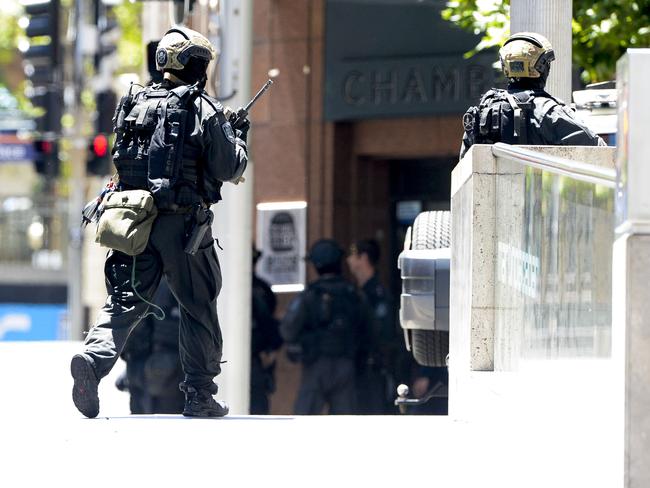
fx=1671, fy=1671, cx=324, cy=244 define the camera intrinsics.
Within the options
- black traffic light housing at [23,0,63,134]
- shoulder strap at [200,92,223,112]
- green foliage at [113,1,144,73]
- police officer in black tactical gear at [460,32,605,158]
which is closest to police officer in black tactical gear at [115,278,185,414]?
shoulder strap at [200,92,223,112]

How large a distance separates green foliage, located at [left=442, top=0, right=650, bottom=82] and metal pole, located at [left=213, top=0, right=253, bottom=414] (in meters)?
1.73

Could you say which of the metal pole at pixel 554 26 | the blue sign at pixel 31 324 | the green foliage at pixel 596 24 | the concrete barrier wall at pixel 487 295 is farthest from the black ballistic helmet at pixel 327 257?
the blue sign at pixel 31 324

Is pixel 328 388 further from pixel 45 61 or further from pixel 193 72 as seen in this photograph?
pixel 45 61

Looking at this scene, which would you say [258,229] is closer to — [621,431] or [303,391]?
[303,391]

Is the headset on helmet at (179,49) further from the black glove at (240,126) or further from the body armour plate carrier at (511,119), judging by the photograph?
the body armour plate carrier at (511,119)

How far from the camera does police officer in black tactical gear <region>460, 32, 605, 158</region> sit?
8.22 m

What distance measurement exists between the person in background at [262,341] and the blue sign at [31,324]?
16.0 meters

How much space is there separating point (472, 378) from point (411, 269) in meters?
1.53

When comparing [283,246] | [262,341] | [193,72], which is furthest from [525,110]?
[283,246]

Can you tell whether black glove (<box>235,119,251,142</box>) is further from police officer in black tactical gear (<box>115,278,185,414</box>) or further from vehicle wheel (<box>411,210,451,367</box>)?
A: police officer in black tactical gear (<box>115,278,185,414</box>)

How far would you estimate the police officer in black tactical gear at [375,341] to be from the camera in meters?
13.8

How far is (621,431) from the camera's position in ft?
16.1

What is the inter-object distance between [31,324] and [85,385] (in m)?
23.4

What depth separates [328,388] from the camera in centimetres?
1320
